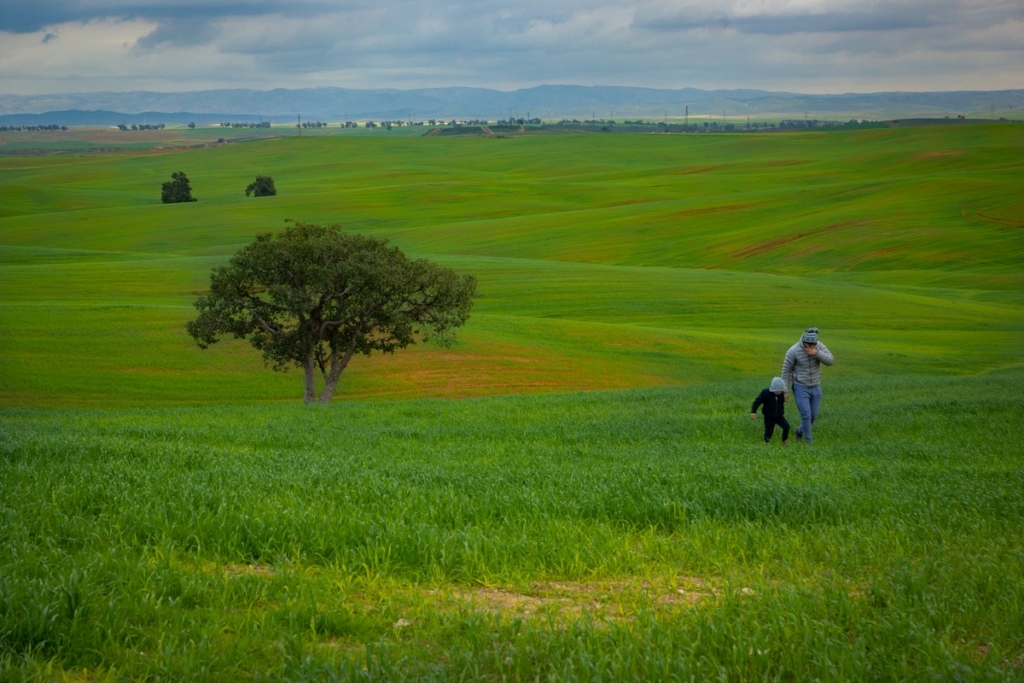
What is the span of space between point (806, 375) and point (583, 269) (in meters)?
56.2

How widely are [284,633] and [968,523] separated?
20.9 feet

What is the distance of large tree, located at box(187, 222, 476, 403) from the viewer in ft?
108

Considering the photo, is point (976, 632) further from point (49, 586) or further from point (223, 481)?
point (223, 481)

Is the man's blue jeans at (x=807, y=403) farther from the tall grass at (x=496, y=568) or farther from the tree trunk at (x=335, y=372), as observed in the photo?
the tree trunk at (x=335, y=372)

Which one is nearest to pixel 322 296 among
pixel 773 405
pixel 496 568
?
pixel 773 405

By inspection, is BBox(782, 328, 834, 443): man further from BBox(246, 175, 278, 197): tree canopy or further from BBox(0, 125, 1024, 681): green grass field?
BBox(246, 175, 278, 197): tree canopy

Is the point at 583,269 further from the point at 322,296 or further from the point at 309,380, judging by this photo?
the point at 309,380

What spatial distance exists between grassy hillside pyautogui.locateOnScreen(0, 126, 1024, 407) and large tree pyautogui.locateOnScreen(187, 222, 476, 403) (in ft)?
10.8

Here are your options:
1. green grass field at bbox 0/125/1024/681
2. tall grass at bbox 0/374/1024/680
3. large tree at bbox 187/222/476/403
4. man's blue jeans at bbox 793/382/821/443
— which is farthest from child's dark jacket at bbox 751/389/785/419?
large tree at bbox 187/222/476/403

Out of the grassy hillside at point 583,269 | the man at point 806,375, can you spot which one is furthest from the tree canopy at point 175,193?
the man at point 806,375

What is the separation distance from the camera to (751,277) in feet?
229

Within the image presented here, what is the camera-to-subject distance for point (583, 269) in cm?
7262

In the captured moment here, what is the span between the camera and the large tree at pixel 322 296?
33000 millimetres

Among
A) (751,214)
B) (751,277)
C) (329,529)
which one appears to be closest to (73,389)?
(329,529)
